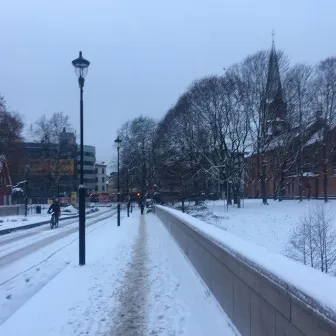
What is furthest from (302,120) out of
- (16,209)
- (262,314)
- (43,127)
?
(262,314)

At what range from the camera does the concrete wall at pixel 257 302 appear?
3.21 m

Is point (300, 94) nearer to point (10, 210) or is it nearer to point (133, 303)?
point (10, 210)

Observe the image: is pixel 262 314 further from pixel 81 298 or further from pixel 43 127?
pixel 43 127

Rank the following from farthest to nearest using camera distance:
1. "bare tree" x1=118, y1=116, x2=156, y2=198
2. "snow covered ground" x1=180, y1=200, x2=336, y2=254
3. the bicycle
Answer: "bare tree" x1=118, y1=116, x2=156, y2=198
the bicycle
"snow covered ground" x1=180, y1=200, x2=336, y2=254

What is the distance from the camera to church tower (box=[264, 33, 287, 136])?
1768 inches

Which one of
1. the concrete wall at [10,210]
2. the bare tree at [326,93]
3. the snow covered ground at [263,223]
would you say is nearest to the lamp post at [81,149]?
the snow covered ground at [263,223]

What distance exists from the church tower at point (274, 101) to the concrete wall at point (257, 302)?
1546 inches

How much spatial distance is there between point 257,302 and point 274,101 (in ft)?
144

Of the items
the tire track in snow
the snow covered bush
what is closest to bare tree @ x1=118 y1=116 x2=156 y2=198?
the snow covered bush

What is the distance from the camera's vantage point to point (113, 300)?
782 centimetres

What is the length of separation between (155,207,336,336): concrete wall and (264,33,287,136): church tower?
3927 cm

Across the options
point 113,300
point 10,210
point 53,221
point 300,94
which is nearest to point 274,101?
point 300,94

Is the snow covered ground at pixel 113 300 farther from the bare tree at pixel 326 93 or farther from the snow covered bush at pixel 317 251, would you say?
the bare tree at pixel 326 93

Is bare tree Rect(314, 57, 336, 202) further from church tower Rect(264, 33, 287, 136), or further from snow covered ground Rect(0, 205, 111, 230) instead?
snow covered ground Rect(0, 205, 111, 230)
